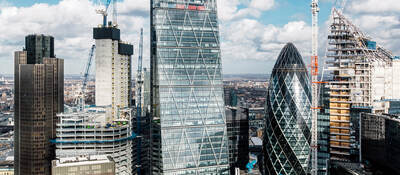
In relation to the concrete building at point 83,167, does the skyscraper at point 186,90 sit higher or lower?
higher

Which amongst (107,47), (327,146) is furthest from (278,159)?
(107,47)

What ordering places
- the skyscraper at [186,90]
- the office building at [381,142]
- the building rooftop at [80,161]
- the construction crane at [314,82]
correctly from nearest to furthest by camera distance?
1. the office building at [381,142]
2. the building rooftop at [80,161]
3. the construction crane at [314,82]
4. the skyscraper at [186,90]

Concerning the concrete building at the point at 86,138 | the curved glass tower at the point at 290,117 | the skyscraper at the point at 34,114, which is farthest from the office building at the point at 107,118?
the curved glass tower at the point at 290,117

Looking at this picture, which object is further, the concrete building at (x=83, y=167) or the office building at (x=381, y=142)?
the concrete building at (x=83, y=167)

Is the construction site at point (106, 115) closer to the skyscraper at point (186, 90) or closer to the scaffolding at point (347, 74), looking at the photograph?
the skyscraper at point (186, 90)

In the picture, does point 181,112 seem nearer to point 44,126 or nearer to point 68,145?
point 68,145

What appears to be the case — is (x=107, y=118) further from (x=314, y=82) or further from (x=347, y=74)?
(x=347, y=74)

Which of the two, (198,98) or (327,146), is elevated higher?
(198,98)

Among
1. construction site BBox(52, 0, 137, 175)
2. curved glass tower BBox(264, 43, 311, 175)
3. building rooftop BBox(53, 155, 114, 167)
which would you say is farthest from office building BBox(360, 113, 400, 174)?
construction site BBox(52, 0, 137, 175)
